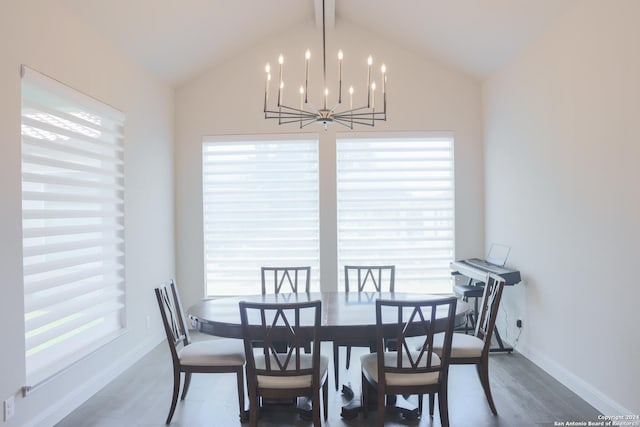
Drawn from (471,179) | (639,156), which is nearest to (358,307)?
(639,156)

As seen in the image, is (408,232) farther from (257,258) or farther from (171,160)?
(171,160)

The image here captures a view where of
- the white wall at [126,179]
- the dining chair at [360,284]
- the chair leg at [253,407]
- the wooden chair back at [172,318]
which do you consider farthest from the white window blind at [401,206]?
the chair leg at [253,407]

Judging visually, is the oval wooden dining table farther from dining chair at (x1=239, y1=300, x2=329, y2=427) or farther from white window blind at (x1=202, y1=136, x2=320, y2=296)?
white window blind at (x1=202, y1=136, x2=320, y2=296)

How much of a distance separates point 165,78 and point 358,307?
321 cm

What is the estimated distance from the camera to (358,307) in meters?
2.79

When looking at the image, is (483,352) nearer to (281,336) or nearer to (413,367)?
(413,367)

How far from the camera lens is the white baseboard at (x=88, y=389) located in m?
2.49

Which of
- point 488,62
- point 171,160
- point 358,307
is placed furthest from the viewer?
point 171,160

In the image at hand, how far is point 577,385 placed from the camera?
2.86m

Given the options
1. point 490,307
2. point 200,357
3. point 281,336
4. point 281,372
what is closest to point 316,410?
point 281,372

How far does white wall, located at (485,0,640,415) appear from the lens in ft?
7.79

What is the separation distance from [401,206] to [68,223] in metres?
3.26

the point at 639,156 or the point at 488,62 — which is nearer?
the point at 639,156

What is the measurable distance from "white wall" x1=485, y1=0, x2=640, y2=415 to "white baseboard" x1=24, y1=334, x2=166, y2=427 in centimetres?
355
